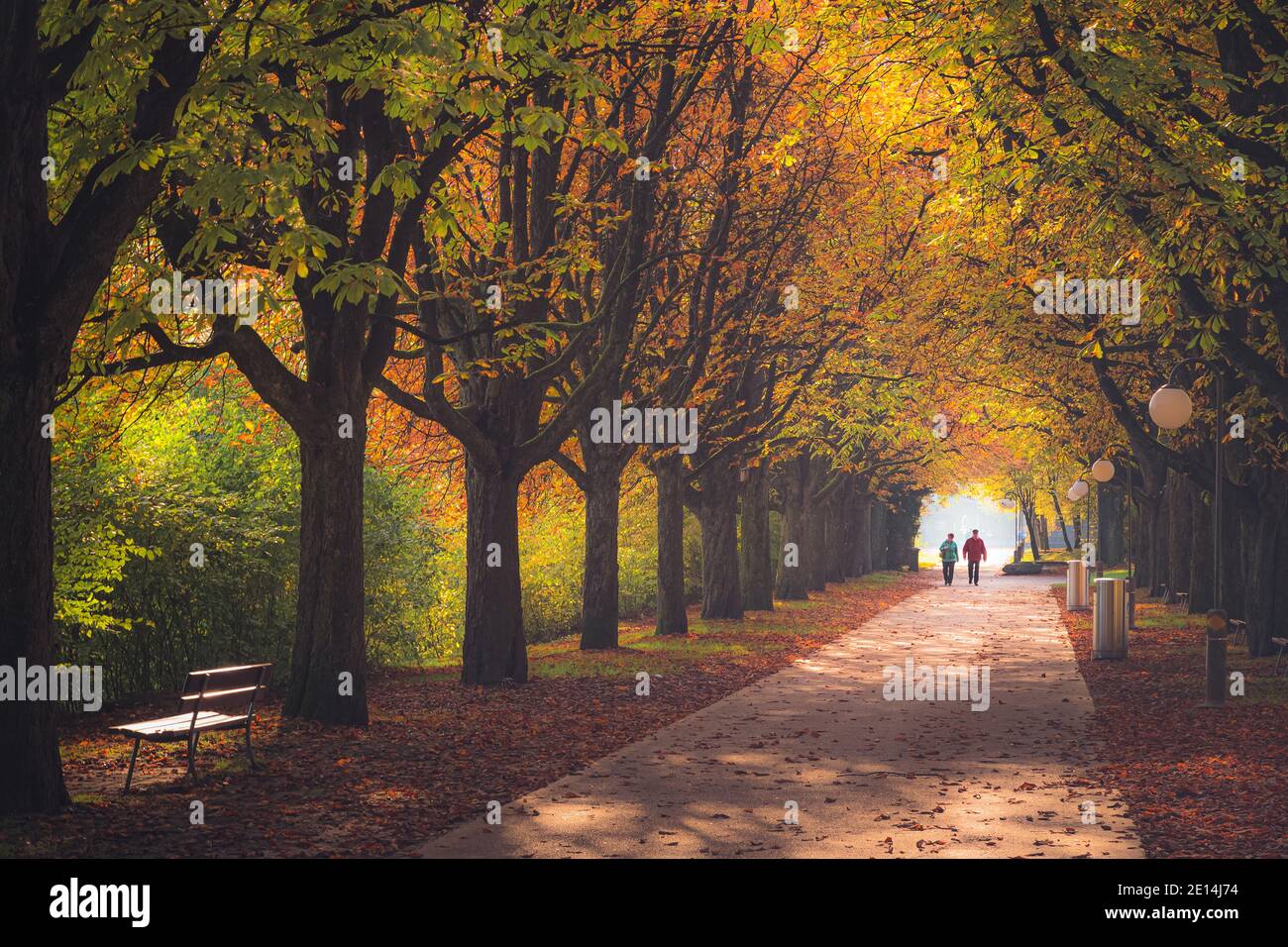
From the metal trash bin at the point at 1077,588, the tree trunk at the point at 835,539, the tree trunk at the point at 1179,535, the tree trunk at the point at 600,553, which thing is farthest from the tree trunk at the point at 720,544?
the tree trunk at the point at 835,539

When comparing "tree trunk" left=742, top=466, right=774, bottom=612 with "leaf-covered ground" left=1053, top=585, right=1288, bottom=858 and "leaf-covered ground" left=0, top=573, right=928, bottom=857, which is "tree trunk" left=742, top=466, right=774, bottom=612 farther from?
"leaf-covered ground" left=0, top=573, right=928, bottom=857

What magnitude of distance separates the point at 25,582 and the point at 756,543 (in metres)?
25.2

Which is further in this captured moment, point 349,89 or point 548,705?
point 548,705

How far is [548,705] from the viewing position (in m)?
15.7

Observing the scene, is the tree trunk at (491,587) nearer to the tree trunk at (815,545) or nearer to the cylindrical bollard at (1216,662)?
the cylindrical bollard at (1216,662)

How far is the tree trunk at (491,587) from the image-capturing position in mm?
17547

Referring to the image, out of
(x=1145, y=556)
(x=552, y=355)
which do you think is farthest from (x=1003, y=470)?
(x=552, y=355)

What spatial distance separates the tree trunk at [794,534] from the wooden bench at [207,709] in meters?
28.0

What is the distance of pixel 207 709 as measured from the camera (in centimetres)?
1110

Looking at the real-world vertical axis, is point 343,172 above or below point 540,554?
above

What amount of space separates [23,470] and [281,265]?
14.9 feet

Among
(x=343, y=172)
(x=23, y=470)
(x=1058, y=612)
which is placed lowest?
(x=1058, y=612)

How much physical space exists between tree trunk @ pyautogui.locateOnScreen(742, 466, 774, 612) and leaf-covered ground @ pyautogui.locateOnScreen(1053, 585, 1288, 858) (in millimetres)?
11713
